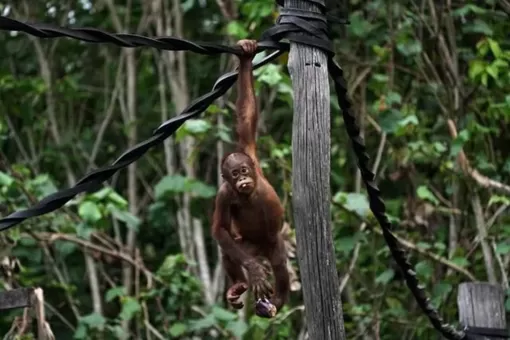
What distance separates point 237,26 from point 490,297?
6.77ft

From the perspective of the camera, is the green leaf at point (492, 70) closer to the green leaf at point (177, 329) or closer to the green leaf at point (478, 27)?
the green leaf at point (478, 27)

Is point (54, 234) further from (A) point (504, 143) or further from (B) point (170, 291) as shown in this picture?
(A) point (504, 143)

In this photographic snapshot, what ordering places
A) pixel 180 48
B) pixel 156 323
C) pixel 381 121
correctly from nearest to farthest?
pixel 180 48, pixel 381 121, pixel 156 323

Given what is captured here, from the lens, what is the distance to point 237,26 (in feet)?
17.5

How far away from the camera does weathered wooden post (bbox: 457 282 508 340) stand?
3928 millimetres

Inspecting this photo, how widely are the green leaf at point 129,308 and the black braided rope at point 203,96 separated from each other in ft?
7.53

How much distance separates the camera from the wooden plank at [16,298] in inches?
148

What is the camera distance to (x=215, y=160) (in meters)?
6.64

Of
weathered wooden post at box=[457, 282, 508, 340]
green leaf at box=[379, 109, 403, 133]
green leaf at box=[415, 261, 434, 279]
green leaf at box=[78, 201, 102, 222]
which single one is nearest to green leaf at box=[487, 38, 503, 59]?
green leaf at box=[379, 109, 403, 133]

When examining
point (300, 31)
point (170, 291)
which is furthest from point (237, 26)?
point (300, 31)

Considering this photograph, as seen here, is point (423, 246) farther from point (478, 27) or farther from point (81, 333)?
point (81, 333)

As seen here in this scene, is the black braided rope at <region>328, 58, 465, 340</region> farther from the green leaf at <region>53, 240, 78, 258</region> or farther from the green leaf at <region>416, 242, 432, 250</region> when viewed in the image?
the green leaf at <region>53, 240, 78, 258</region>

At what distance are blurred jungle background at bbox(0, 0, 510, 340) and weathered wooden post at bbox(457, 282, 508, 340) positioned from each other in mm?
831

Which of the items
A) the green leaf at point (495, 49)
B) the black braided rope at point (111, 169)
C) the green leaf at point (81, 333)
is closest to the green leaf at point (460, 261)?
the green leaf at point (495, 49)
